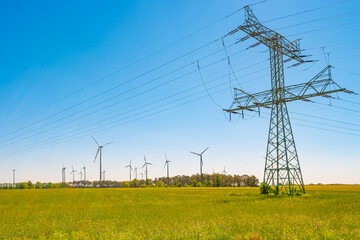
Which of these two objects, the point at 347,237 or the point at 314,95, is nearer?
the point at 347,237

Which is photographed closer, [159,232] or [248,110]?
[159,232]

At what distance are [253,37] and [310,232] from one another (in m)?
29.7

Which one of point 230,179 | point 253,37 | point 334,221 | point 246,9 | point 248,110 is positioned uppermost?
point 246,9

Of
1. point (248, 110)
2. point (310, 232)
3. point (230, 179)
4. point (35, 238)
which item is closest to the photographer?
point (310, 232)

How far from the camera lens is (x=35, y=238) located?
1412cm

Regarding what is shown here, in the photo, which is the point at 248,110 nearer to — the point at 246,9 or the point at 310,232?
Result: the point at 246,9

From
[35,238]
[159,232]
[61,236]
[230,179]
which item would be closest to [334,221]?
[159,232]

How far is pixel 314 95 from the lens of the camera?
3641 cm

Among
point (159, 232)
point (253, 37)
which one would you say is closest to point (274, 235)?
point (159, 232)

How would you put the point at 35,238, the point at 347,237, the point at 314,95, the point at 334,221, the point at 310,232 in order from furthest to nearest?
the point at 314,95, the point at 334,221, the point at 35,238, the point at 310,232, the point at 347,237

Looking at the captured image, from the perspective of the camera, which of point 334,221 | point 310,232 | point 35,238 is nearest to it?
point 310,232

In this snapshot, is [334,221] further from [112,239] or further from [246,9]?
[246,9]

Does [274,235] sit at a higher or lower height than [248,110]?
lower

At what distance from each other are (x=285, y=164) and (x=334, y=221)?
72.2 feet
